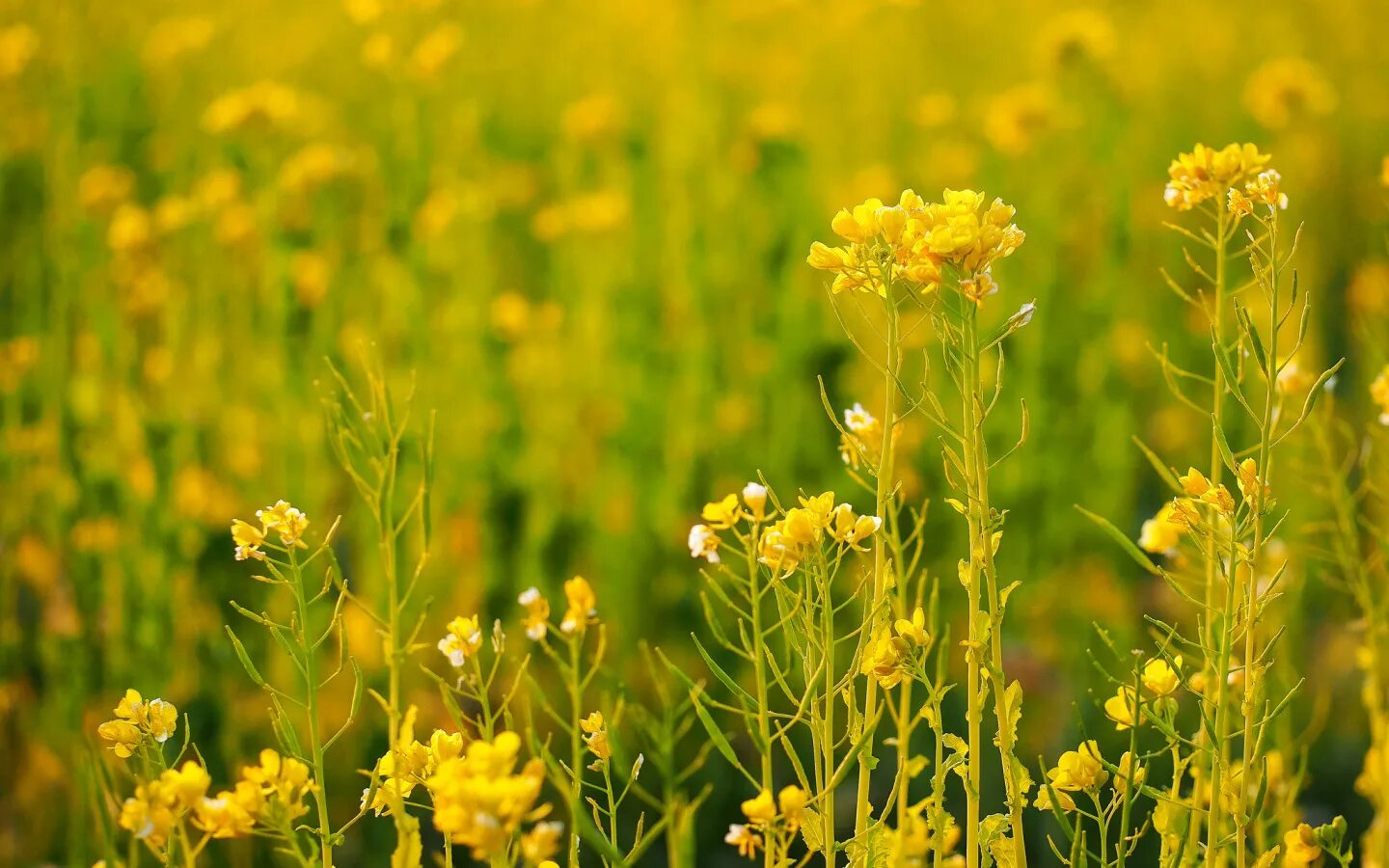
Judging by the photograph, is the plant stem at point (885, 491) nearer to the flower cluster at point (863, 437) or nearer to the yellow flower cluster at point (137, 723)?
the flower cluster at point (863, 437)

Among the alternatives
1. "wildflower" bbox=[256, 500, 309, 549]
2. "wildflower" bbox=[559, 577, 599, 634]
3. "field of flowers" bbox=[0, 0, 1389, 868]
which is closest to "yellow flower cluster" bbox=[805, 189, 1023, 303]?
"field of flowers" bbox=[0, 0, 1389, 868]

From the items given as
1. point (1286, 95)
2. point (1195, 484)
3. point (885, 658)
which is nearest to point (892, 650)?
point (885, 658)

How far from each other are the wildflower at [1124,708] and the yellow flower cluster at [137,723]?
570mm

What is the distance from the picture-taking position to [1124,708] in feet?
2.88

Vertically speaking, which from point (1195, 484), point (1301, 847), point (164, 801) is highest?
point (1195, 484)

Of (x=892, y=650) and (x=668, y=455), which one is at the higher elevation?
(x=892, y=650)

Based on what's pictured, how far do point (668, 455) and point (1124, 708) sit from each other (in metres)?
1.34

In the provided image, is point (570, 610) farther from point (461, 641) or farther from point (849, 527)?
point (849, 527)

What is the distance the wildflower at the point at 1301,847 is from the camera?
0.81 metres

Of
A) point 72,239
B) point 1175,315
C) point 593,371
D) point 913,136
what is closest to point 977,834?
point 593,371

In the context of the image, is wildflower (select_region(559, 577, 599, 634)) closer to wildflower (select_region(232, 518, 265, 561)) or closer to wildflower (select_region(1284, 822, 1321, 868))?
wildflower (select_region(232, 518, 265, 561))

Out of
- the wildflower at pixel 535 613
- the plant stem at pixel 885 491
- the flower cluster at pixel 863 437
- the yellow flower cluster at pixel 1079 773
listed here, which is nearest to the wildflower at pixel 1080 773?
the yellow flower cluster at pixel 1079 773

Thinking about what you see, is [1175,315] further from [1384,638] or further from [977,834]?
[977,834]

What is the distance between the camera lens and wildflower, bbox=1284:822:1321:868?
0.81 meters
